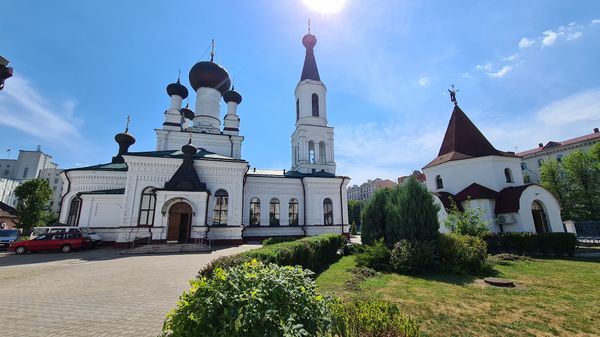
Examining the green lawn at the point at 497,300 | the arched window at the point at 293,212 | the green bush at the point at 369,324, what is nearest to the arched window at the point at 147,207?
the arched window at the point at 293,212

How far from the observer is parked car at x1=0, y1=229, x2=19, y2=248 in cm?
1635

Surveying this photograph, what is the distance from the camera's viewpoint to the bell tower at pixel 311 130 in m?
27.3

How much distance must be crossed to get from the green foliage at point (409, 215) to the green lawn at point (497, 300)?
2430 mm

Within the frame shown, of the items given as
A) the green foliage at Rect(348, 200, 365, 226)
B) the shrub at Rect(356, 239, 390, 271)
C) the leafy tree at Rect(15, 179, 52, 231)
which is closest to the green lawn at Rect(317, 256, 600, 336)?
the shrub at Rect(356, 239, 390, 271)

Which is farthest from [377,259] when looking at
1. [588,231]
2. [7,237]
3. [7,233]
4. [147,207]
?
[7,233]

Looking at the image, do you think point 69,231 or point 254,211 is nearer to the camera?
point 69,231

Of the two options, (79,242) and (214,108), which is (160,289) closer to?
(79,242)

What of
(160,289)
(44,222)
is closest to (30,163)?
(44,222)

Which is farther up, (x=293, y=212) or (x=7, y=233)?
(x=293, y=212)

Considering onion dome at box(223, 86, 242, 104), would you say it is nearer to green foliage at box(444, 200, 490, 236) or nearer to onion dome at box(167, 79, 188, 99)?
onion dome at box(167, 79, 188, 99)

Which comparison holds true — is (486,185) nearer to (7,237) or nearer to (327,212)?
(327,212)

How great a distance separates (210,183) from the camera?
1897 cm

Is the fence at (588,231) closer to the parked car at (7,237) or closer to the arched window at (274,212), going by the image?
the arched window at (274,212)

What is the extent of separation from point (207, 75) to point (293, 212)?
56.2 ft
